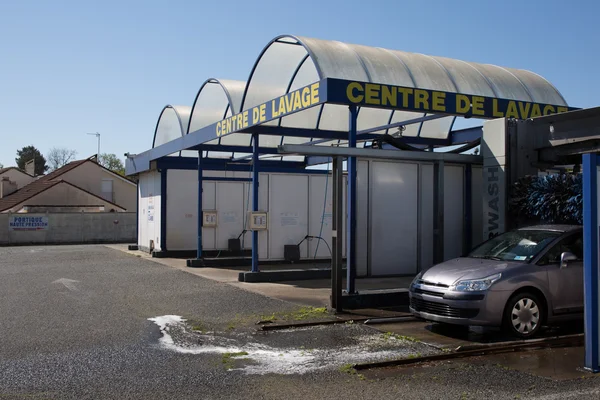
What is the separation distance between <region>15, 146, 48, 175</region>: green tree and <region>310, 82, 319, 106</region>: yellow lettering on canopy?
92765 mm

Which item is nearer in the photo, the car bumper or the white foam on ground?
the white foam on ground

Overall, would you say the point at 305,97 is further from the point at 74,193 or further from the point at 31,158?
the point at 31,158

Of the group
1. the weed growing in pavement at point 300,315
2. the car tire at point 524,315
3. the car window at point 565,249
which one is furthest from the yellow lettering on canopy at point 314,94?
the car tire at point 524,315

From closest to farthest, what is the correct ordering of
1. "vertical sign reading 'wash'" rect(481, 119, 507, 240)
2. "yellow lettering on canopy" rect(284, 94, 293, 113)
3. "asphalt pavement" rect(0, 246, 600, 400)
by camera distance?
"asphalt pavement" rect(0, 246, 600, 400) < "vertical sign reading 'wash'" rect(481, 119, 507, 240) < "yellow lettering on canopy" rect(284, 94, 293, 113)

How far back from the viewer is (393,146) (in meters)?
14.5

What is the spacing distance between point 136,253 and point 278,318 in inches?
601

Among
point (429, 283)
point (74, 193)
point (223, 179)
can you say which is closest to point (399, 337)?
point (429, 283)

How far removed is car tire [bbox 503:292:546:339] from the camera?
26.9ft

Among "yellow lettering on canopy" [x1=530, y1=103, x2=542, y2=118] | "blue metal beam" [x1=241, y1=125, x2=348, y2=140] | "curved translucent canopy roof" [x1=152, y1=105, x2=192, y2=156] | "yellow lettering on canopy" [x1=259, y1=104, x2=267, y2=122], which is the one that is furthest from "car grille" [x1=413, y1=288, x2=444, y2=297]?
"curved translucent canopy roof" [x1=152, y1=105, x2=192, y2=156]

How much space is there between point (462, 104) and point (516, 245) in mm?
4341

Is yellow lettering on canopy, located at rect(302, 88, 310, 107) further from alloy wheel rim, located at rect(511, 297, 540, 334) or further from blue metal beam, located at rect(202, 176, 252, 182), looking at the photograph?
blue metal beam, located at rect(202, 176, 252, 182)

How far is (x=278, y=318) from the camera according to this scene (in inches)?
395

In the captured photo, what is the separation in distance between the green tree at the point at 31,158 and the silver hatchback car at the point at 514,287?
316ft

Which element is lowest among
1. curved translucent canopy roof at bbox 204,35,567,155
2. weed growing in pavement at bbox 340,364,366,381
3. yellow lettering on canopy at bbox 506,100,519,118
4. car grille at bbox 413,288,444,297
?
weed growing in pavement at bbox 340,364,366,381
